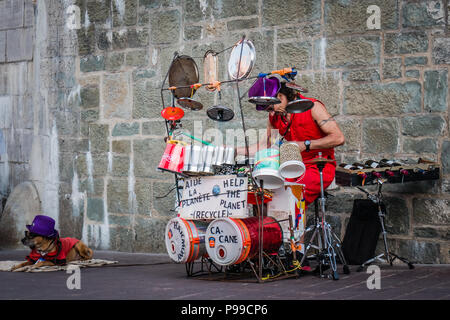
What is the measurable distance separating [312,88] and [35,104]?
13.1ft

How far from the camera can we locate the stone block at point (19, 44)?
8781 millimetres

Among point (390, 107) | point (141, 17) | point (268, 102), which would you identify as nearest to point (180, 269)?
point (268, 102)

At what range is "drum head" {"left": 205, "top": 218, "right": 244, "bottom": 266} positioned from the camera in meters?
4.77

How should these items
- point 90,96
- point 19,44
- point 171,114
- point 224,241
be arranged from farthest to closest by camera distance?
point 19,44 < point 90,96 < point 171,114 < point 224,241

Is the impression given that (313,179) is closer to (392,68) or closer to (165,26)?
(392,68)

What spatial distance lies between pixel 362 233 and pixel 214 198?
1.60 meters

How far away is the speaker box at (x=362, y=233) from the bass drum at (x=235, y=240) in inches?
45.7

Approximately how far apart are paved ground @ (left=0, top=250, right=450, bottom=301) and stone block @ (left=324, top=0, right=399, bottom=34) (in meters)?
2.31

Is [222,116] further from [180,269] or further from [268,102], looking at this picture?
[180,269]

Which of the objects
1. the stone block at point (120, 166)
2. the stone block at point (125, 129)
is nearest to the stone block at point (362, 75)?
the stone block at point (125, 129)

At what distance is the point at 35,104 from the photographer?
8672mm

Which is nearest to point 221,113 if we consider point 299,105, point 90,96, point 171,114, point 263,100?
point 171,114

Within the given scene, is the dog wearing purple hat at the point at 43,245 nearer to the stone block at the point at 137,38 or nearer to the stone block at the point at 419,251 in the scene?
the stone block at the point at 137,38

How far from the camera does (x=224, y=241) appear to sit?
4848 millimetres
